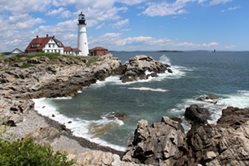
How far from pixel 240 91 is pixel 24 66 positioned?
4514cm

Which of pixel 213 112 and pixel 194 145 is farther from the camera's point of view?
pixel 213 112

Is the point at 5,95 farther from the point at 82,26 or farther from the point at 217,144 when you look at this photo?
the point at 82,26

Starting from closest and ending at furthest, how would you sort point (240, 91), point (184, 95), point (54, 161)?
point (54, 161) → point (184, 95) → point (240, 91)

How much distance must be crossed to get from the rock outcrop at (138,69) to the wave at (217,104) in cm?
2539

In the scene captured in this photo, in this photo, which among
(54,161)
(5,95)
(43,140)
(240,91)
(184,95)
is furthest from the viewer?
(240,91)

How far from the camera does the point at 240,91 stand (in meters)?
68.1

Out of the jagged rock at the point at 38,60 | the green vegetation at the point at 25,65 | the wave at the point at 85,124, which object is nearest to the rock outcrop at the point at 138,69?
the jagged rock at the point at 38,60

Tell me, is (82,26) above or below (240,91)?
above

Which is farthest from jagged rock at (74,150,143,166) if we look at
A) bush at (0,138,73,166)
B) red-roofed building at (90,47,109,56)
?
red-roofed building at (90,47,109,56)

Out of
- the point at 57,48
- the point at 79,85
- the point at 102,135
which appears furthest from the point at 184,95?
the point at 57,48

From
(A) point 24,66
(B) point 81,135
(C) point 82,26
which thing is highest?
(C) point 82,26

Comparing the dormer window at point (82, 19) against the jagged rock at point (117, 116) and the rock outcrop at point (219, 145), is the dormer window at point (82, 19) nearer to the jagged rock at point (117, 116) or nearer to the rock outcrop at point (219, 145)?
the jagged rock at point (117, 116)

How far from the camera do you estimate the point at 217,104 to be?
2096 inches

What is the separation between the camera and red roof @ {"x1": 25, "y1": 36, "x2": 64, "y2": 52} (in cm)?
10238
